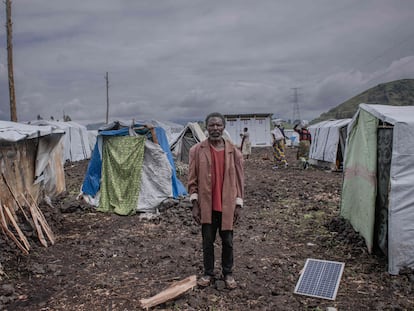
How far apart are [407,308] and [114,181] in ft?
20.4

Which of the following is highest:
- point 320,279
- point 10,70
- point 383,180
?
point 10,70

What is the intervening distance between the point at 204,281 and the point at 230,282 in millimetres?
289

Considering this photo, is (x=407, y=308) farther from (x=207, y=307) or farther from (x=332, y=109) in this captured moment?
(x=332, y=109)

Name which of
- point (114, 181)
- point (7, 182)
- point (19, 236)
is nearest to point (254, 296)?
point (19, 236)

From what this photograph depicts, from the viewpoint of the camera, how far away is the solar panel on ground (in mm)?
3822

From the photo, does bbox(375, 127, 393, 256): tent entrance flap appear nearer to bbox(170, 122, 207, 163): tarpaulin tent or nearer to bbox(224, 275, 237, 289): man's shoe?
bbox(224, 275, 237, 289): man's shoe

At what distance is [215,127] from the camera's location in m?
3.75

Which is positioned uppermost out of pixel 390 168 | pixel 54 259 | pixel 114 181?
pixel 390 168

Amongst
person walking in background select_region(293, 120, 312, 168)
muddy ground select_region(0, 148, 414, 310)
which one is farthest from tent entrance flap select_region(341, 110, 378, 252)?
person walking in background select_region(293, 120, 312, 168)

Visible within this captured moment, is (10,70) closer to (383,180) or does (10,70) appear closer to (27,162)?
(27,162)

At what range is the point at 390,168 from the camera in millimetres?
4316

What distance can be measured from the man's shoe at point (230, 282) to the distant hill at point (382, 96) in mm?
66956

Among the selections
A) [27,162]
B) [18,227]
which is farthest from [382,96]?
[18,227]

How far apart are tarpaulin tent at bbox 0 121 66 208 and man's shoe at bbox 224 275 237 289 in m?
3.83
